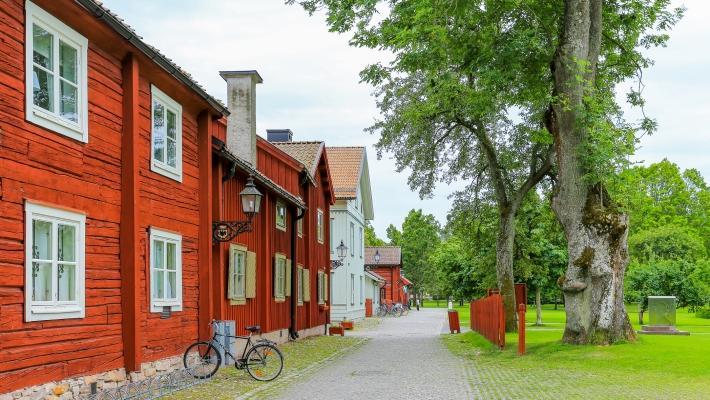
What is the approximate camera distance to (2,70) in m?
9.36

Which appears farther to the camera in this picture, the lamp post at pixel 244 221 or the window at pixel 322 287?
the window at pixel 322 287

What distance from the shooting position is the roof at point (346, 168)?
4588cm

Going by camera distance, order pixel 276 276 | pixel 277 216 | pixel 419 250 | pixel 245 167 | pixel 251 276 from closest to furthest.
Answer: pixel 245 167, pixel 251 276, pixel 276 276, pixel 277 216, pixel 419 250

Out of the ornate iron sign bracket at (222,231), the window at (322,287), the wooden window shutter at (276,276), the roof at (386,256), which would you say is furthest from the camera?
the roof at (386,256)

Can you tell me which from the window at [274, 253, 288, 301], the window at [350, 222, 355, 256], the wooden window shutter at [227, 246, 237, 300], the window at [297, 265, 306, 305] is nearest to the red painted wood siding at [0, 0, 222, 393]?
the wooden window shutter at [227, 246, 237, 300]

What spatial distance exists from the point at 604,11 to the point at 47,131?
15464 mm

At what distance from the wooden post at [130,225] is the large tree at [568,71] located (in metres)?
7.49

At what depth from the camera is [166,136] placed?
14.6 metres

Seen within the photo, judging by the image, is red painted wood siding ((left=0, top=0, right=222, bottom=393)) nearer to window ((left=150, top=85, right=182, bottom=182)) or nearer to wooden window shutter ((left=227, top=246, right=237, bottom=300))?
window ((left=150, top=85, right=182, bottom=182))

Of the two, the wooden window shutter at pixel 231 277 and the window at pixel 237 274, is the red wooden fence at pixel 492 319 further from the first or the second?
the wooden window shutter at pixel 231 277

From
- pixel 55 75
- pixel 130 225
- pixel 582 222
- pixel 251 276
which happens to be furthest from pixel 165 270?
pixel 582 222

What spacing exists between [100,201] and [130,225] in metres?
0.79

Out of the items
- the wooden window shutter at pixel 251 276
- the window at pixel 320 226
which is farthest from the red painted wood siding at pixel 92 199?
the window at pixel 320 226

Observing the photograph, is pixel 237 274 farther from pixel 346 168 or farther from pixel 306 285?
pixel 346 168
